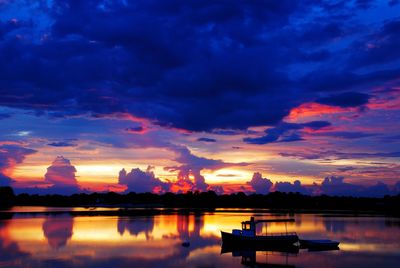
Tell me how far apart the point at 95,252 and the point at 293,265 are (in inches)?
761

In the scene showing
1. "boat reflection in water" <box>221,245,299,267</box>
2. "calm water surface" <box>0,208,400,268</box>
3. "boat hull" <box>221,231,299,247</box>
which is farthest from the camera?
"boat hull" <box>221,231,299,247</box>

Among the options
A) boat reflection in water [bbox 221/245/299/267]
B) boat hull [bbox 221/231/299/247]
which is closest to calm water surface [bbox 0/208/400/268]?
boat reflection in water [bbox 221/245/299/267]

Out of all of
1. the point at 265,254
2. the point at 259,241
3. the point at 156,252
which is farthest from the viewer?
the point at 259,241

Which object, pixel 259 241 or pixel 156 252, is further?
pixel 259 241

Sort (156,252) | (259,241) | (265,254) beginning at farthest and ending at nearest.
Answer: (259,241) → (265,254) → (156,252)

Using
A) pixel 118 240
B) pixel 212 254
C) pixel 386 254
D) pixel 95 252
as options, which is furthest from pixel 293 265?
pixel 118 240

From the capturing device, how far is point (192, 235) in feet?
214

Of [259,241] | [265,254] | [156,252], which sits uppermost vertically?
[259,241]

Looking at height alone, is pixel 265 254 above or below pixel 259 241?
below

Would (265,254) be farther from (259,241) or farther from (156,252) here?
(156,252)

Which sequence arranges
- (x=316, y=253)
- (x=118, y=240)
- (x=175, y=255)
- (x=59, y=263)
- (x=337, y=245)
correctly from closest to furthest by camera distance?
(x=59, y=263), (x=175, y=255), (x=316, y=253), (x=337, y=245), (x=118, y=240)

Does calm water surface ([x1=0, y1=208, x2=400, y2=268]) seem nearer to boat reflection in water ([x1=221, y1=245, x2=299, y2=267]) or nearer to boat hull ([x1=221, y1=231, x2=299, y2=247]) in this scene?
boat reflection in water ([x1=221, y1=245, x2=299, y2=267])

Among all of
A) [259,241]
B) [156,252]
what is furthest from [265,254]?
[156,252]

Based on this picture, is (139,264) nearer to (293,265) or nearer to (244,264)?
(244,264)
